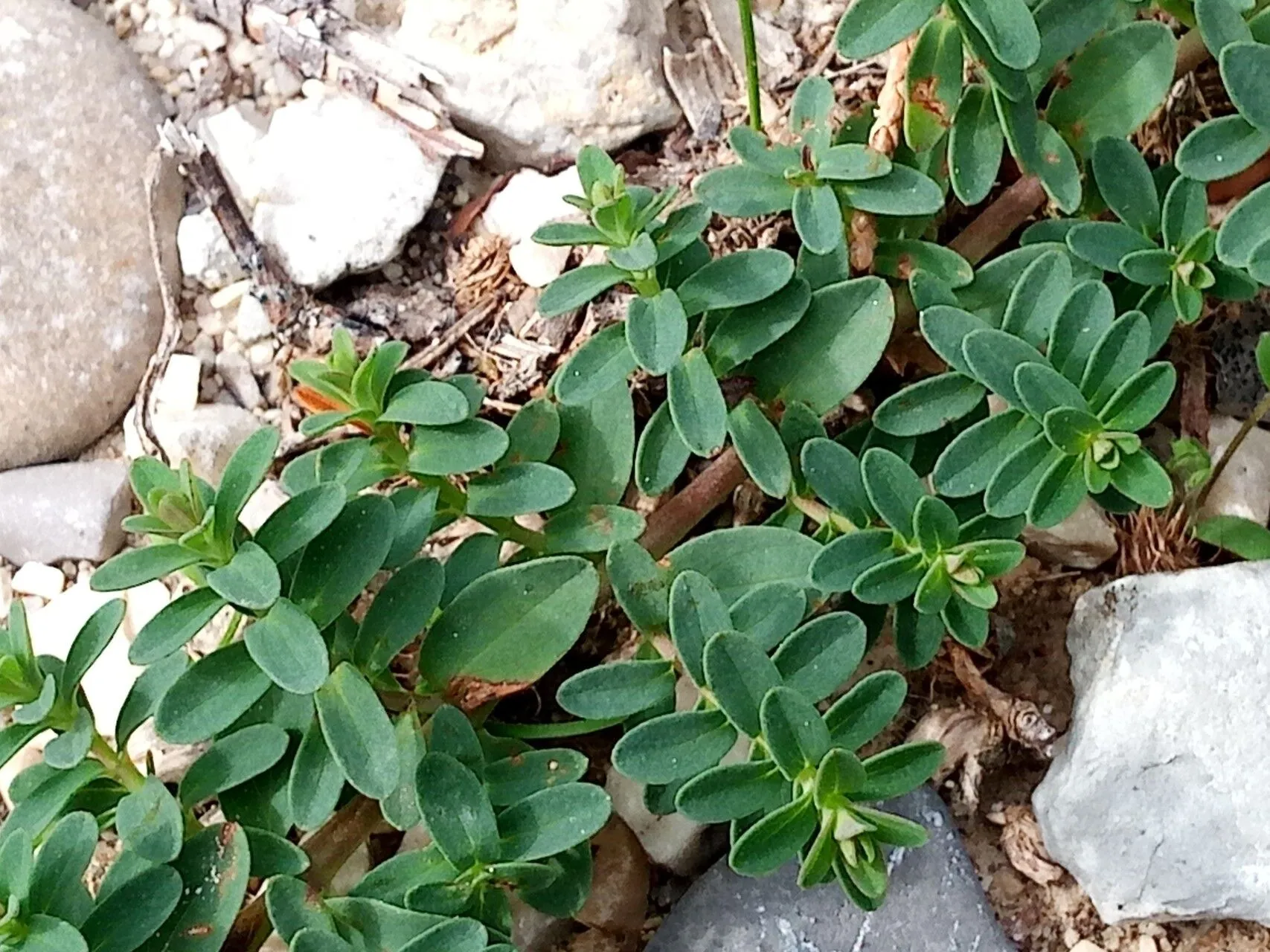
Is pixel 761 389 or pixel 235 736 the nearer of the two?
pixel 235 736

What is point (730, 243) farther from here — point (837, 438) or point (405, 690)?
Answer: point (405, 690)

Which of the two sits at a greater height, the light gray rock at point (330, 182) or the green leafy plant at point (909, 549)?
the light gray rock at point (330, 182)

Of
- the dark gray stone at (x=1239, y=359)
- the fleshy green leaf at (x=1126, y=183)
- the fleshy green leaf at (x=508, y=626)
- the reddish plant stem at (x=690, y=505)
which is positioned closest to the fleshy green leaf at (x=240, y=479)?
the fleshy green leaf at (x=508, y=626)

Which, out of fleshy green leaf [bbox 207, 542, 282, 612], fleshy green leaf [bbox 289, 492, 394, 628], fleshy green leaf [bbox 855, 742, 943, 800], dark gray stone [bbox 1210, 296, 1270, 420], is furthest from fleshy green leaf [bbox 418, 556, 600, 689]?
dark gray stone [bbox 1210, 296, 1270, 420]

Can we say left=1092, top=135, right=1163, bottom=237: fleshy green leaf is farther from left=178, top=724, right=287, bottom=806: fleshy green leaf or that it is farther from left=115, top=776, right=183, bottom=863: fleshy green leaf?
left=115, top=776, right=183, bottom=863: fleshy green leaf

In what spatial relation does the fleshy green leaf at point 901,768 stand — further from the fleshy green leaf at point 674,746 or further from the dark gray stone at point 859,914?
the dark gray stone at point 859,914

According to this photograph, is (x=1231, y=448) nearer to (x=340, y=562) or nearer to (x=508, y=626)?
(x=508, y=626)

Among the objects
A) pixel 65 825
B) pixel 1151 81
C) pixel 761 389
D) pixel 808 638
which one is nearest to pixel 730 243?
pixel 761 389

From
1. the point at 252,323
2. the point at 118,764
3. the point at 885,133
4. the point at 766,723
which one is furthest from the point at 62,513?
the point at 885,133
